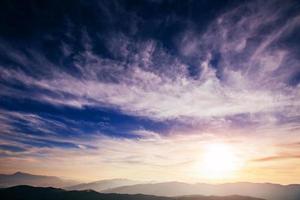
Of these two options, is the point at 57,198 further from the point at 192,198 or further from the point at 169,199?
the point at 192,198

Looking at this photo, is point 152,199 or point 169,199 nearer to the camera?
point 169,199

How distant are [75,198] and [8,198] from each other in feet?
166

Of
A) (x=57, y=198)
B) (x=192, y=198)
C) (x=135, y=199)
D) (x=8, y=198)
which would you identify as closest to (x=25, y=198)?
(x=8, y=198)

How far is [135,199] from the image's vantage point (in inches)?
7702

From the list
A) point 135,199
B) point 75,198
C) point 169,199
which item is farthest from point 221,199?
point 75,198

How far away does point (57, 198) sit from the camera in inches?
7869

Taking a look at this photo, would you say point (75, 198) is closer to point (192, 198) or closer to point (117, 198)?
point (117, 198)

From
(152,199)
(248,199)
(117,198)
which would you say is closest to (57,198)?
(117,198)

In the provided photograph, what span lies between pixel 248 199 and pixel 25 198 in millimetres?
179972

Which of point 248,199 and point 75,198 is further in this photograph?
point 75,198

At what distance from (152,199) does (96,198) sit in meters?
46.1

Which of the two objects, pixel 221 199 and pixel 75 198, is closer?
pixel 221 199

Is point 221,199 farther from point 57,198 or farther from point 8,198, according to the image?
point 8,198

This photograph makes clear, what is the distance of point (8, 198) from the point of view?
617 feet
